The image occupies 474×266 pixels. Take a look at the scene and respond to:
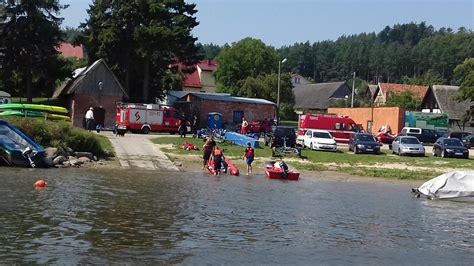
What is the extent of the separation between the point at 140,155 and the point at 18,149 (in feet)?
28.2

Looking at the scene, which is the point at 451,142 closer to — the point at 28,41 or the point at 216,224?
the point at 216,224

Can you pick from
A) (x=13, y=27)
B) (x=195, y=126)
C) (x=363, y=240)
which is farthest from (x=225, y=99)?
(x=363, y=240)

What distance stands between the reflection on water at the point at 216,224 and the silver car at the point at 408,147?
1886 cm

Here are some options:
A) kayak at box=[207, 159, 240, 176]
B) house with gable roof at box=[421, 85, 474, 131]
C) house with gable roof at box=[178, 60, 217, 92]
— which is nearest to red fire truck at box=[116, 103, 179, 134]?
kayak at box=[207, 159, 240, 176]

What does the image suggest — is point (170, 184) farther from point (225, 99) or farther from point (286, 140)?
point (225, 99)

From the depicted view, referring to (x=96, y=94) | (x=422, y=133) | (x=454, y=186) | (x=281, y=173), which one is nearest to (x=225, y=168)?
(x=281, y=173)

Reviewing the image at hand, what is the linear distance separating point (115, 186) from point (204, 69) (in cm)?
11006

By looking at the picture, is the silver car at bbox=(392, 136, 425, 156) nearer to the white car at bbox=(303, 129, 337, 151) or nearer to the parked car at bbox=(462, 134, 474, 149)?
the white car at bbox=(303, 129, 337, 151)

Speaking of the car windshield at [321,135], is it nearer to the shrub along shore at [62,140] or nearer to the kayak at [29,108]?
the shrub along shore at [62,140]

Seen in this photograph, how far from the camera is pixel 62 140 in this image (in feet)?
108

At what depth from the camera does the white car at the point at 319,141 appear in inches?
1781

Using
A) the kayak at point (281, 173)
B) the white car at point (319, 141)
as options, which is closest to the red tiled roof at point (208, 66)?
the white car at point (319, 141)

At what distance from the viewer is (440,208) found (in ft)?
73.4

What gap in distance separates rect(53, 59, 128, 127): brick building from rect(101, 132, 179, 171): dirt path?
Answer: 55.9 feet
